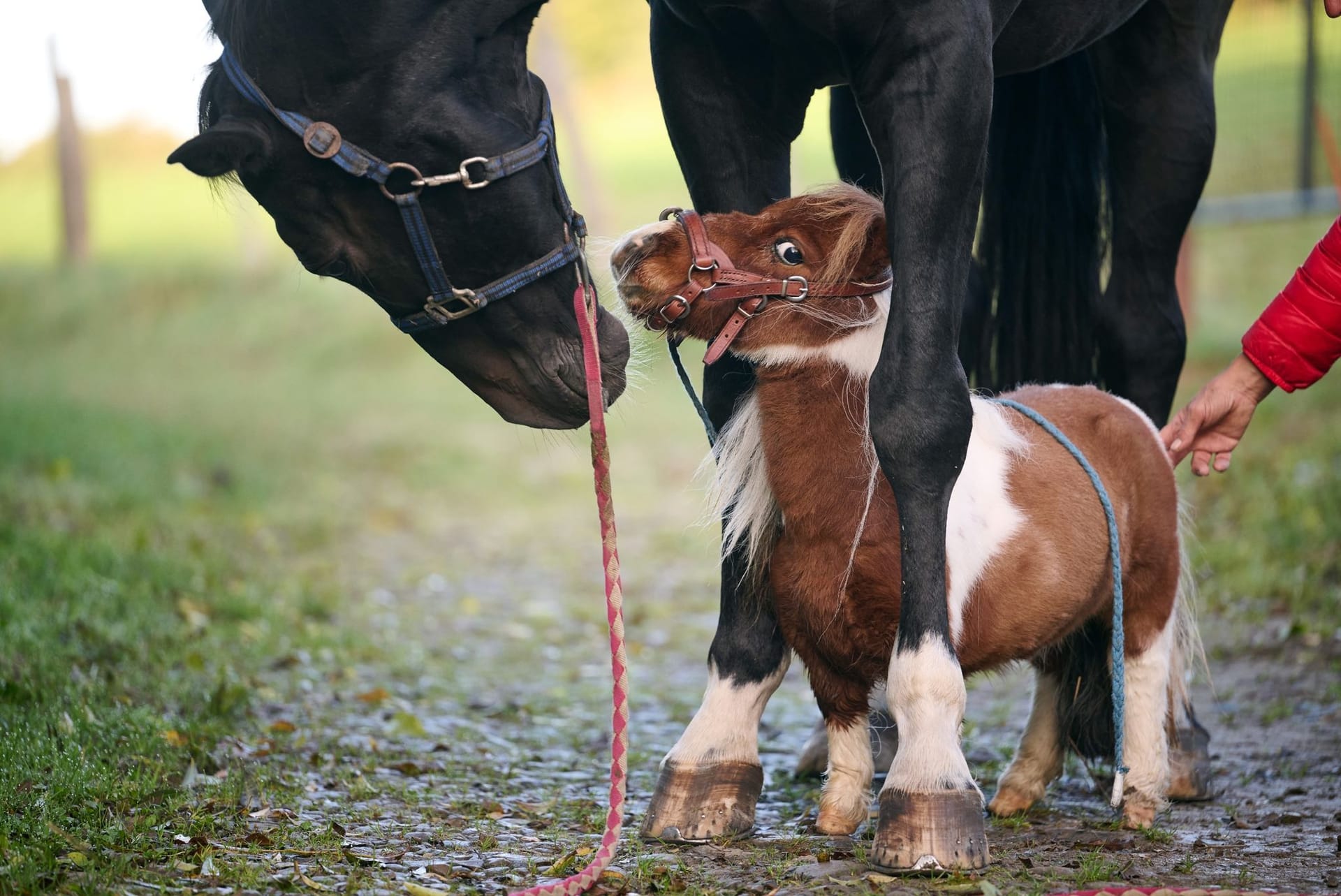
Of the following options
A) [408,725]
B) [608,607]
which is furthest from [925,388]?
[408,725]

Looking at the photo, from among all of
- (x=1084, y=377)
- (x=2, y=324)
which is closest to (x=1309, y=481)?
(x=1084, y=377)

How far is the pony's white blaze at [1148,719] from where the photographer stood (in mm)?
2820

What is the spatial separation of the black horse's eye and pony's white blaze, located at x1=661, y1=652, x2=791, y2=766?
2.87 ft

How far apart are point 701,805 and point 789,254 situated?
45.6 inches

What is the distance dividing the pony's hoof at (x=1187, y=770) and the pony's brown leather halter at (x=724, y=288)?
147 cm

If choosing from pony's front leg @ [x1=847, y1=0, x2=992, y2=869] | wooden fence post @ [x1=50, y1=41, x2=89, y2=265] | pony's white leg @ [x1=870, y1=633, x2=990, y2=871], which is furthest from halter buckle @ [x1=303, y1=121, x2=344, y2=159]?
wooden fence post @ [x1=50, y1=41, x2=89, y2=265]

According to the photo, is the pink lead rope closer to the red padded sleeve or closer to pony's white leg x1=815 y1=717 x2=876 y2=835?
pony's white leg x1=815 y1=717 x2=876 y2=835

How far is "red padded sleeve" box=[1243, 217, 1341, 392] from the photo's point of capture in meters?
2.87

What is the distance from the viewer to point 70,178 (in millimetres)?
18297

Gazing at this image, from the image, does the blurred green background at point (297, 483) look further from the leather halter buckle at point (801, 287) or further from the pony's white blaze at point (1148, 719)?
the pony's white blaze at point (1148, 719)

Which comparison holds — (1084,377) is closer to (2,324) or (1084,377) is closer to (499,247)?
(499,247)

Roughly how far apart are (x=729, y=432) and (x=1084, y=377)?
4.48 ft

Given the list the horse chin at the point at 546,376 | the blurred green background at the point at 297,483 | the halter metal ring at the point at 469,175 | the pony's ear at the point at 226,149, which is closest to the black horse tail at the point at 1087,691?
the blurred green background at the point at 297,483

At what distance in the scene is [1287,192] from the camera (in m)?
10.6
